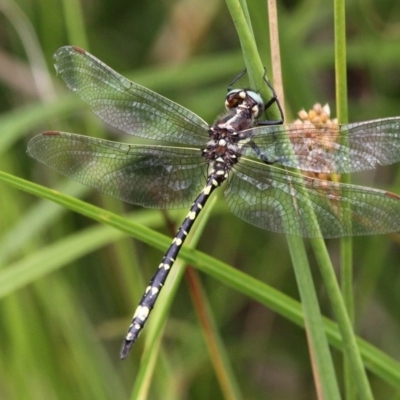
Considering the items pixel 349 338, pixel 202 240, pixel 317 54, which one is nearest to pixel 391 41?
pixel 317 54

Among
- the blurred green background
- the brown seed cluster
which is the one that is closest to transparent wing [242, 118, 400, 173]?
the brown seed cluster

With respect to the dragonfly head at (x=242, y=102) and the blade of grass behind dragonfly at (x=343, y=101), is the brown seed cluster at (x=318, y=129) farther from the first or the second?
the dragonfly head at (x=242, y=102)

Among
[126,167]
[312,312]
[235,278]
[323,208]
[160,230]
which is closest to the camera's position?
[312,312]

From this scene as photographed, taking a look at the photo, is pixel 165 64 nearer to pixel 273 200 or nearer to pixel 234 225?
pixel 234 225

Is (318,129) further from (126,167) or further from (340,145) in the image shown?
(126,167)

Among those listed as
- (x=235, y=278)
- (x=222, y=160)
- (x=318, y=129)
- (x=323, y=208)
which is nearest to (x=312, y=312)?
(x=235, y=278)
